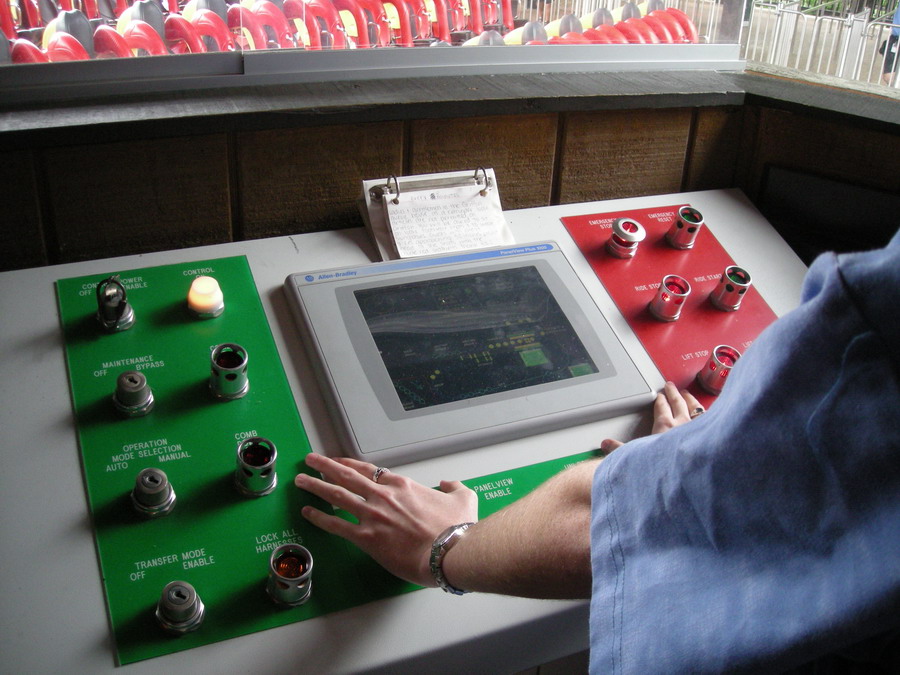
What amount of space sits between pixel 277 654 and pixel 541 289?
0.78m

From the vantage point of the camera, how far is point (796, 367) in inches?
21.7

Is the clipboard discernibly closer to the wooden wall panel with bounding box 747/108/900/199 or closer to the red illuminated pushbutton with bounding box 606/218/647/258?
the red illuminated pushbutton with bounding box 606/218/647/258

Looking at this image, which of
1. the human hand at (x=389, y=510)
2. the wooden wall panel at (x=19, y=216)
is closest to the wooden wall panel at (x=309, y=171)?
the wooden wall panel at (x=19, y=216)

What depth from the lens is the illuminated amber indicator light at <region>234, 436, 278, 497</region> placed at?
1.06 m

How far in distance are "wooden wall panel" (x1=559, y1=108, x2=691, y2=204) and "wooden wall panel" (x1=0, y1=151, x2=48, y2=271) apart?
988mm

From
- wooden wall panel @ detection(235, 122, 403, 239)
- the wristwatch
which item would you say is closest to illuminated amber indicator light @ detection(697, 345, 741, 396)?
the wristwatch

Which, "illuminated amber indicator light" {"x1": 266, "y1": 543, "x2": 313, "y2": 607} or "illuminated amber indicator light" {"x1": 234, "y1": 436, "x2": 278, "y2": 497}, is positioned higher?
"illuminated amber indicator light" {"x1": 234, "y1": 436, "x2": 278, "y2": 497}

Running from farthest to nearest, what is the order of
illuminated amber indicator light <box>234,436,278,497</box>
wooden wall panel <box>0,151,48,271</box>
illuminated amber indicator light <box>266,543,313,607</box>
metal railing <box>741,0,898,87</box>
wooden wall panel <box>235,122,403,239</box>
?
metal railing <box>741,0,898,87</box>
wooden wall panel <box>235,122,403,239</box>
wooden wall panel <box>0,151,48,271</box>
illuminated amber indicator light <box>234,436,278,497</box>
illuminated amber indicator light <box>266,543,313,607</box>

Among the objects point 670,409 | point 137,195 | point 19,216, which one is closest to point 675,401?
point 670,409

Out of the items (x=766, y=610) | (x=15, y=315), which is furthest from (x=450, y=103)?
(x=766, y=610)

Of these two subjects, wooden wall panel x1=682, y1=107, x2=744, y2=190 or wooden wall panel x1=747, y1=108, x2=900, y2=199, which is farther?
wooden wall panel x1=682, y1=107, x2=744, y2=190

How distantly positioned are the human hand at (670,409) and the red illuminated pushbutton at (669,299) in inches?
6.4

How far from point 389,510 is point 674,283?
0.74 meters

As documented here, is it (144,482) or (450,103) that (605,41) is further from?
(144,482)
